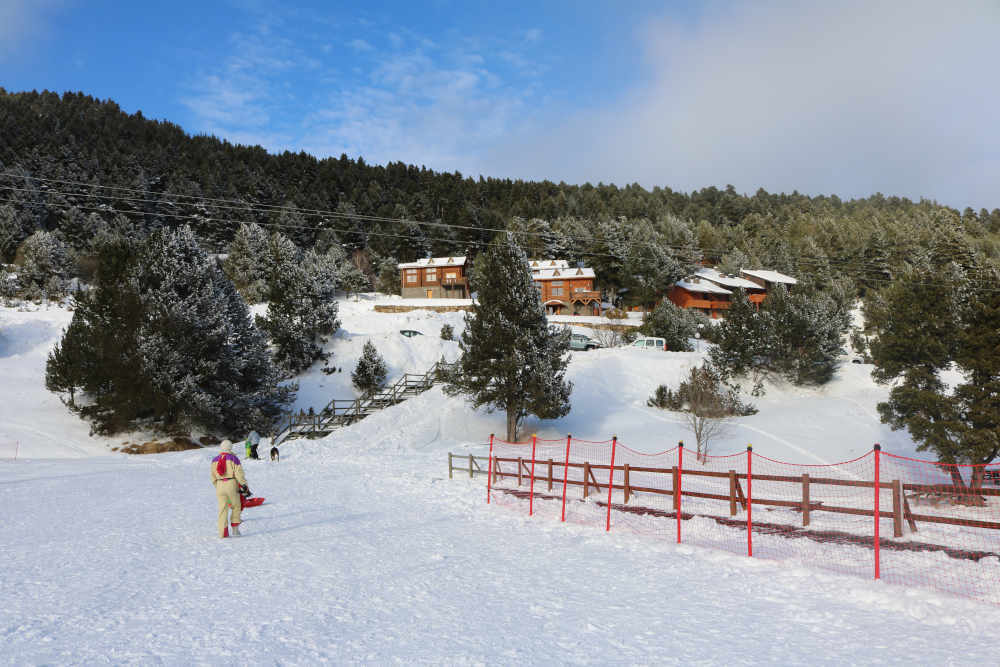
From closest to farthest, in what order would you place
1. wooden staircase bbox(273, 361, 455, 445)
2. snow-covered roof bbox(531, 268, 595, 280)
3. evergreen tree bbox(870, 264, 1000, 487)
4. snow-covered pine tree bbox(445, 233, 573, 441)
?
evergreen tree bbox(870, 264, 1000, 487), snow-covered pine tree bbox(445, 233, 573, 441), wooden staircase bbox(273, 361, 455, 445), snow-covered roof bbox(531, 268, 595, 280)

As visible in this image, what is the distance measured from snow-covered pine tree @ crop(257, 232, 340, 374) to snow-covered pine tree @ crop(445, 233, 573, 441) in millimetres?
19408

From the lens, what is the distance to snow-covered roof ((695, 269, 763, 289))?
71.4 meters

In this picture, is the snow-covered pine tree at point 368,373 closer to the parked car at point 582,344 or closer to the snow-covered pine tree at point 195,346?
the snow-covered pine tree at point 195,346

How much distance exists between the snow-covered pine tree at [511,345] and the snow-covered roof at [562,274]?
41.2 meters

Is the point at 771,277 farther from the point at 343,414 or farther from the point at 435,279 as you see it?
the point at 343,414

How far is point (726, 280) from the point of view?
74.1 metres

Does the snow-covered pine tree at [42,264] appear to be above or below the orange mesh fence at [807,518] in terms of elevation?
above

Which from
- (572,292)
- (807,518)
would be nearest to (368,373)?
(807,518)

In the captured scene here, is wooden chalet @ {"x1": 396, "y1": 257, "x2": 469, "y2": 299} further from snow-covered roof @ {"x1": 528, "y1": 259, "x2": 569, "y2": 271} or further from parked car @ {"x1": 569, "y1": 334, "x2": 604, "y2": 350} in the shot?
parked car @ {"x1": 569, "y1": 334, "x2": 604, "y2": 350}

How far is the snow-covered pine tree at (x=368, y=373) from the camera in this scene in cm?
4069

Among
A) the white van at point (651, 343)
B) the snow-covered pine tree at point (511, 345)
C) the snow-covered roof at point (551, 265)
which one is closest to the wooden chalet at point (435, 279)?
the snow-covered roof at point (551, 265)

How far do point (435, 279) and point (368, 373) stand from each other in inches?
1423

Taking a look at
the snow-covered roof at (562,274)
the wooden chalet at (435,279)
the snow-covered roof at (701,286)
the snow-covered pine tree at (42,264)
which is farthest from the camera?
the wooden chalet at (435,279)

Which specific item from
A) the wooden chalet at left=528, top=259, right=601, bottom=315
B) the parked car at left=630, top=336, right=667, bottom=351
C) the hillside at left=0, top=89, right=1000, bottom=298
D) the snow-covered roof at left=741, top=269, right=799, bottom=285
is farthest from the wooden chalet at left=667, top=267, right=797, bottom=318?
the parked car at left=630, top=336, right=667, bottom=351
